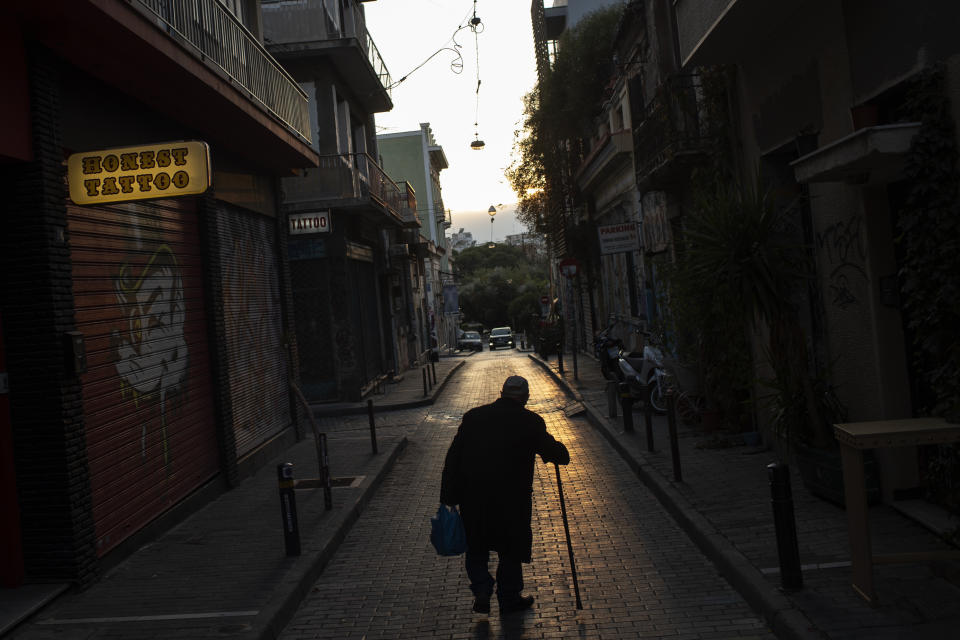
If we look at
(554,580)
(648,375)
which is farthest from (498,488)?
(648,375)

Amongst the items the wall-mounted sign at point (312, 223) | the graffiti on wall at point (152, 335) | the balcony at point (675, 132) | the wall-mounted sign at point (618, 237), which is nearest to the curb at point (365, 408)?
the wall-mounted sign at point (312, 223)

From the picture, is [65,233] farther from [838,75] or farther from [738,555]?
[838,75]

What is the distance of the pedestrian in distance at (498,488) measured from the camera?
5.83 m

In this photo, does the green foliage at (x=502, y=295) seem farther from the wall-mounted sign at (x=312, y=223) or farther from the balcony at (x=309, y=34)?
the wall-mounted sign at (x=312, y=223)

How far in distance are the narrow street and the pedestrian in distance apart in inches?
9.7

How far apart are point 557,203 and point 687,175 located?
15.6 meters

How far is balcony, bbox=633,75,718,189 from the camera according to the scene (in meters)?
12.3

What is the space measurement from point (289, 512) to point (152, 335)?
298 cm

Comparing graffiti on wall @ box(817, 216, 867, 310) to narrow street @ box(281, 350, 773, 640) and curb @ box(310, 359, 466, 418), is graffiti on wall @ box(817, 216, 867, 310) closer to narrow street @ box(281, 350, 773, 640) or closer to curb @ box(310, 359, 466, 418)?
narrow street @ box(281, 350, 773, 640)

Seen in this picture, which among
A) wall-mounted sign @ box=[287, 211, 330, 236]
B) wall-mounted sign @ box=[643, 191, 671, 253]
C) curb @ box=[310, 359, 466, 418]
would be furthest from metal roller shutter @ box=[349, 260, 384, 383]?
wall-mounted sign @ box=[643, 191, 671, 253]

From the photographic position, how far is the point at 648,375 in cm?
1491

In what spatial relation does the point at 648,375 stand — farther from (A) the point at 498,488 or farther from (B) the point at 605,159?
(A) the point at 498,488

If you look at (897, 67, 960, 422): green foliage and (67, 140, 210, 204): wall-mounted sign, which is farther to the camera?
(67, 140, 210, 204): wall-mounted sign

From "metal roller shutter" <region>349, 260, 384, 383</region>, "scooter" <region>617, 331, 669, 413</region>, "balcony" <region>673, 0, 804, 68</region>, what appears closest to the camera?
"balcony" <region>673, 0, 804, 68</region>
